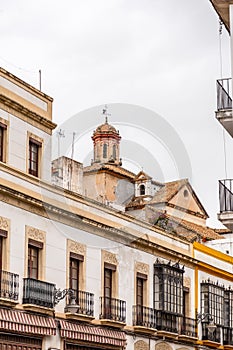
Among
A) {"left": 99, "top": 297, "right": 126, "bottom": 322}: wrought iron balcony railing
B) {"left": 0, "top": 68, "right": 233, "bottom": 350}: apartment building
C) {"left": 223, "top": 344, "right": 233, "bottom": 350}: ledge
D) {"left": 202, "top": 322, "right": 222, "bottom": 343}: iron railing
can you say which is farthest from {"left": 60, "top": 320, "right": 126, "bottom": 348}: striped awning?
{"left": 223, "top": 344, "right": 233, "bottom": 350}: ledge

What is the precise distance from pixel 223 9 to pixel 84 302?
10.2 metres

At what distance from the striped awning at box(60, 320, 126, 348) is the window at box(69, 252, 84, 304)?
822 millimetres

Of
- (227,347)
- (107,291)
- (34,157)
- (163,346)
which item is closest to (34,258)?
(34,157)

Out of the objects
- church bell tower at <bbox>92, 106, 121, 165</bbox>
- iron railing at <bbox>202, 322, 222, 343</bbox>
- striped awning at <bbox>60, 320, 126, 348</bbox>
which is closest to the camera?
striped awning at <bbox>60, 320, 126, 348</bbox>

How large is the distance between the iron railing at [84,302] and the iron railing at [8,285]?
3210 mm

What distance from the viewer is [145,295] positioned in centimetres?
2817

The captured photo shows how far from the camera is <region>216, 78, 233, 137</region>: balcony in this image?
17.6m

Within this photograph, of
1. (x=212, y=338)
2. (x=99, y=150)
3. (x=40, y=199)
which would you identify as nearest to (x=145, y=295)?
(x=212, y=338)

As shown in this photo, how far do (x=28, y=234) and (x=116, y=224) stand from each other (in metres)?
5.00

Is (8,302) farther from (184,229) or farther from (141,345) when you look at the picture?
(184,229)

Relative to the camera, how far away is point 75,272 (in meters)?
24.6

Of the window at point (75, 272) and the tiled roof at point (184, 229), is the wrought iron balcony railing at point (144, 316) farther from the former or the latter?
the tiled roof at point (184, 229)

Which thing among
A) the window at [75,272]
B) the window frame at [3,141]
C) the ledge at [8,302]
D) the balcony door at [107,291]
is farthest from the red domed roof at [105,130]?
the ledge at [8,302]

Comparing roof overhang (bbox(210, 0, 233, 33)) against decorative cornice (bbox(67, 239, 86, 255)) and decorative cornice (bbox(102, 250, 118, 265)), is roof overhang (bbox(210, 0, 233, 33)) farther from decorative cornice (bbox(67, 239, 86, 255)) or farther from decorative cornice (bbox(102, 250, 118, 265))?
decorative cornice (bbox(102, 250, 118, 265))
